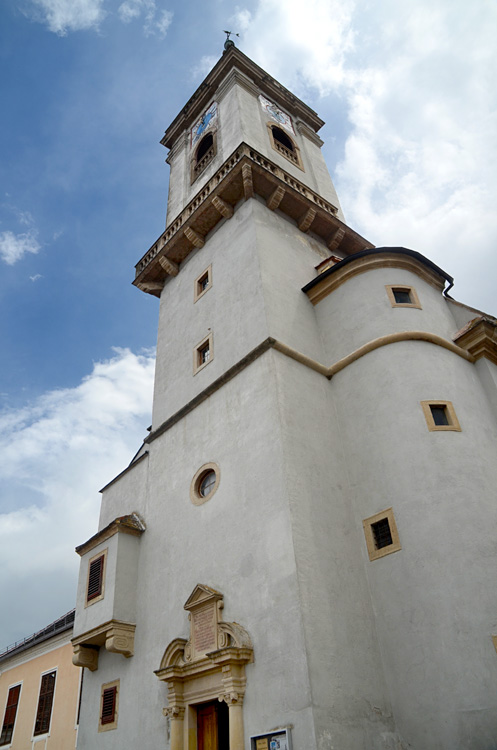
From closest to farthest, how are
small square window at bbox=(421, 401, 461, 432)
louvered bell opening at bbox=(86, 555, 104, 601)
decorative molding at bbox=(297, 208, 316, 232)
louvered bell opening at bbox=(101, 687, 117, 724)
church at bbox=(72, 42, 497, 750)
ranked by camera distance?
church at bbox=(72, 42, 497, 750), small square window at bbox=(421, 401, 461, 432), louvered bell opening at bbox=(101, 687, 117, 724), louvered bell opening at bbox=(86, 555, 104, 601), decorative molding at bbox=(297, 208, 316, 232)

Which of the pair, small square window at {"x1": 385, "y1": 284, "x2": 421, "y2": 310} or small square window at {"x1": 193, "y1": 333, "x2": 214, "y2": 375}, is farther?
small square window at {"x1": 193, "y1": 333, "x2": 214, "y2": 375}

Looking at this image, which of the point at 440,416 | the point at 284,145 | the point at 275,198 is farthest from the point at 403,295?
the point at 284,145

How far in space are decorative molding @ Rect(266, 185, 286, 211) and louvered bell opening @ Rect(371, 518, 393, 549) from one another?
38.6 feet

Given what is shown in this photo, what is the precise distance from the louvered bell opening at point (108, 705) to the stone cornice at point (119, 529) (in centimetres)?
393

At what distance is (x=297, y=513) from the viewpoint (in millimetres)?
12180

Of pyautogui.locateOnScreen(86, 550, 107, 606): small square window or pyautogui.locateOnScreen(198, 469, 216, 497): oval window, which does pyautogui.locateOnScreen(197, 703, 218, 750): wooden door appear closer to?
pyautogui.locateOnScreen(86, 550, 107, 606): small square window

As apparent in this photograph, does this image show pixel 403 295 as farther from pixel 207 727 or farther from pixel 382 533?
pixel 207 727

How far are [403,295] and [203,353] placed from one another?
6.37m

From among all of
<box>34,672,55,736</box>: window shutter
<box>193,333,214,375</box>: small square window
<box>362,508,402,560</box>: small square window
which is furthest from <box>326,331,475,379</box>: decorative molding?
<box>34,672,55,736</box>: window shutter

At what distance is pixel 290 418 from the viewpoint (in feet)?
45.0

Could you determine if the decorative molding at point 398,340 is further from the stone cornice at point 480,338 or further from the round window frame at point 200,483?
the round window frame at point 200,483

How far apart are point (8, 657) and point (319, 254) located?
22834mm

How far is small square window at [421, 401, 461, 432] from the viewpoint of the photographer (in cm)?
1345

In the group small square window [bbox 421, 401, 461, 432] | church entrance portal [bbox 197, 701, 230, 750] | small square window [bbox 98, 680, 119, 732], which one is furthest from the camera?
small square window [bbox 98, 680, 119, 732]
